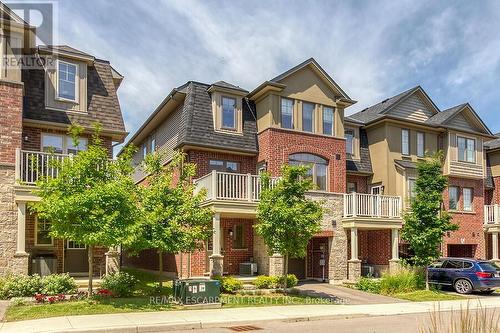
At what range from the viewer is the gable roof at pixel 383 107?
27.8 metres

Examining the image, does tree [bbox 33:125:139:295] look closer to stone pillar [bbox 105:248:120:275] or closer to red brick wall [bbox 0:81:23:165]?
stone pillar [bbox 105:248:120:275]

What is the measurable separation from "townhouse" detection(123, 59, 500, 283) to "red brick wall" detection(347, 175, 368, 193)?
6 centimetres

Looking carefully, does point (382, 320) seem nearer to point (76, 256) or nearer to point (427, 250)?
point (427, 250)

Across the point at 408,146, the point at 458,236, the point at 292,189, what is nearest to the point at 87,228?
the point at 292,189

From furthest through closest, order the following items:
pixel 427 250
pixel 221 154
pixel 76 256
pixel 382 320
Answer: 1. pixel 221 154
2. pixel 427 250
3. pixel 76 256
4. pixel 382 320

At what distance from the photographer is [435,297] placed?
1925 centimetres

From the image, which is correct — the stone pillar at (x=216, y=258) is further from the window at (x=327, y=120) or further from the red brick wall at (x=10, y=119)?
the window at (x=327, y=120)

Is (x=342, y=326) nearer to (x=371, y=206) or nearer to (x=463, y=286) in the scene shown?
(x=463, y=286)

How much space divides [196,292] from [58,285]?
15.3 feet

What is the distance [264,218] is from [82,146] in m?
8.65

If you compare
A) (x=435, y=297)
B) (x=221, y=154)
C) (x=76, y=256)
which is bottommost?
(x=435, y=297)

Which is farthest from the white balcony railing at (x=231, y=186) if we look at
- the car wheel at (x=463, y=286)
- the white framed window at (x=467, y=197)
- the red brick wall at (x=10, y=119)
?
the white framed window at (x=467, y=197)

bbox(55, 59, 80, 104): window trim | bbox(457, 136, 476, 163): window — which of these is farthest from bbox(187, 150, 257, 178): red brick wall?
bbox(457, 136, 476, 163): window

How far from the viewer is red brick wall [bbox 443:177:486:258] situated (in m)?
29.0
